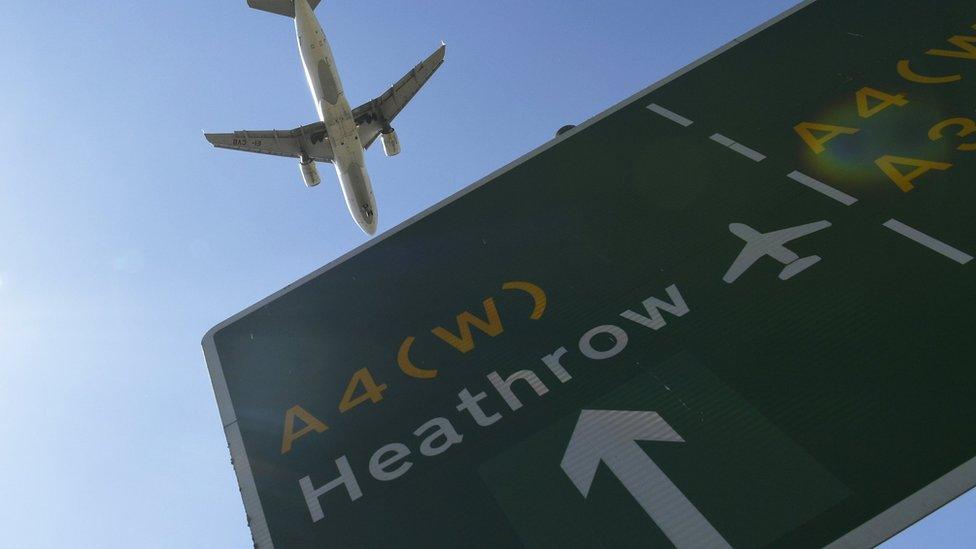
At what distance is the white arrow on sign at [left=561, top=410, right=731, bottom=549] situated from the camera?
2.36m

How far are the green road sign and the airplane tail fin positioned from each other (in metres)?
30.6

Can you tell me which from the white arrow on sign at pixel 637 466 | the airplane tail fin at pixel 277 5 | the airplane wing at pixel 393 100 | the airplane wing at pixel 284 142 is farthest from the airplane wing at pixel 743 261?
the airplane tail fin at pixel 277 5

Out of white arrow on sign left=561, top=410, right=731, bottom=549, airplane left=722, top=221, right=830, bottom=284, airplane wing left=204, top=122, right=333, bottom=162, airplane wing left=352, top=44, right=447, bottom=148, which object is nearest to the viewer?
white arrow on sign left=561, top=410, right=731, bottom=549

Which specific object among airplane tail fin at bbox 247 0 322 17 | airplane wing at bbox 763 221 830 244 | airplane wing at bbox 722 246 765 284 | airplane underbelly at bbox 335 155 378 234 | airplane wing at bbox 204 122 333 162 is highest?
airplane tail fin at bbox 247 0 322 17

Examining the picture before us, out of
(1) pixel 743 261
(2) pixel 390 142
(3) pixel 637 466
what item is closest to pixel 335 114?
(2) pixel 390 142

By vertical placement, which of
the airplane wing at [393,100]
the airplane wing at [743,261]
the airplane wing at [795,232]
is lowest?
the airplane wing at [795,232]

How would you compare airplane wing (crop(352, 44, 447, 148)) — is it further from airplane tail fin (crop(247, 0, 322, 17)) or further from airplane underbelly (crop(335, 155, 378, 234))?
airplane tail fin (crop(247, 0, 322, 17))

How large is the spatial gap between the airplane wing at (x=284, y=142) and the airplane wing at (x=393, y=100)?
161 cm

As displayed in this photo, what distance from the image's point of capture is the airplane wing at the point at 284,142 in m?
29.9

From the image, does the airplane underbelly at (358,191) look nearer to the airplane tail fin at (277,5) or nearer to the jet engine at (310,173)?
the jet engine at (310,173)

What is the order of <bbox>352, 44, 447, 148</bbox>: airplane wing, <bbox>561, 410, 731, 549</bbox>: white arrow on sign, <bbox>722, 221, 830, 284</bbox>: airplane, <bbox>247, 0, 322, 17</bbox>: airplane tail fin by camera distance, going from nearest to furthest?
<bbox>561, 410, 731, 549</bbox>: white arrow on sign
<bbox>722, 221, 830, 284</bbox>: airplane
<bbox>352, 44, 447, 148</bbox>: airplane wing
<bbox>247, 0, 322, 17</bbox>: airplane tail fin

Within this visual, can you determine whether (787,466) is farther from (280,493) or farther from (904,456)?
(280,493)

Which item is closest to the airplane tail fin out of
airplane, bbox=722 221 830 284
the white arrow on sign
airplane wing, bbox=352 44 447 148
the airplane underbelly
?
airplane wing, bbox=352 44 447 148

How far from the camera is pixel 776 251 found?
10.3 feet
